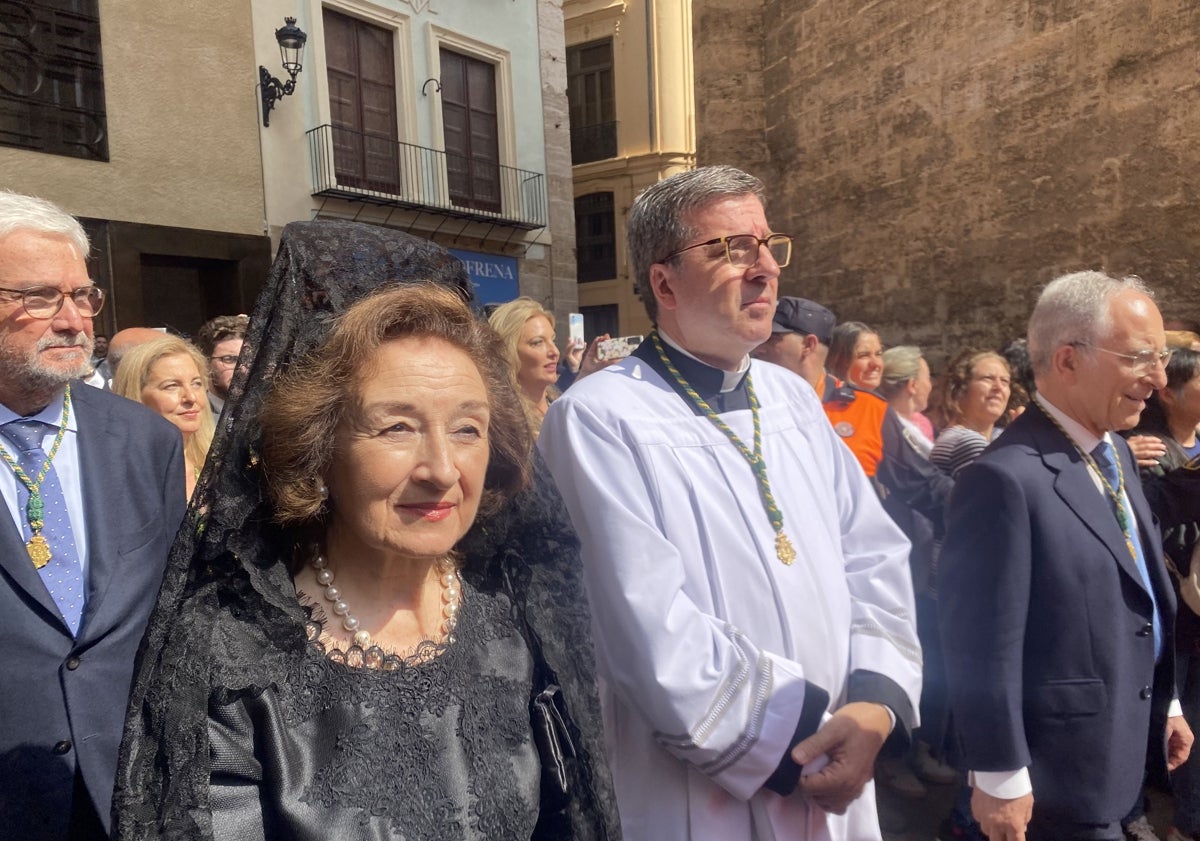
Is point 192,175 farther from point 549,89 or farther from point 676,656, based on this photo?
point 676,656

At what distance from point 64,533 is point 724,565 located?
1.53 meters

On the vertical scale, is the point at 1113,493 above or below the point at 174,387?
below

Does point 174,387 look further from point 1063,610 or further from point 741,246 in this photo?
point 1063,610

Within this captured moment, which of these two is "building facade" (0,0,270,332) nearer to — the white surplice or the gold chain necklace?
the white surplice

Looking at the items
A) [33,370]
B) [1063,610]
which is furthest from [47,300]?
[1063,610]

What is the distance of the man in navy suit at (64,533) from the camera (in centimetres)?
210

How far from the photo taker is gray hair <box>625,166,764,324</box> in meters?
2.21

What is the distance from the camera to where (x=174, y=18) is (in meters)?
9.88

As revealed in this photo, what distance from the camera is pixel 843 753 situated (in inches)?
77.3

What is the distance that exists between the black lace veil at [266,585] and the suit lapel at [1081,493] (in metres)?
1.50

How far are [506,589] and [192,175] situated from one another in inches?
382

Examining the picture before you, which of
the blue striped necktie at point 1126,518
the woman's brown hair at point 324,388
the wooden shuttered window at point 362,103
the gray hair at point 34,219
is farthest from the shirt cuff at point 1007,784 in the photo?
the wooden shuttered window at point 362,103

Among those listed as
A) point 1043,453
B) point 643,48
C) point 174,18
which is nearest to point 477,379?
point 1043,453

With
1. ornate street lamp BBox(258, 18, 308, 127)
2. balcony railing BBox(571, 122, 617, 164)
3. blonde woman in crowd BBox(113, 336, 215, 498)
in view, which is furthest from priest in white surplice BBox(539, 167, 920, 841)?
balcony railing BBox(571, 122, 617, 164)
